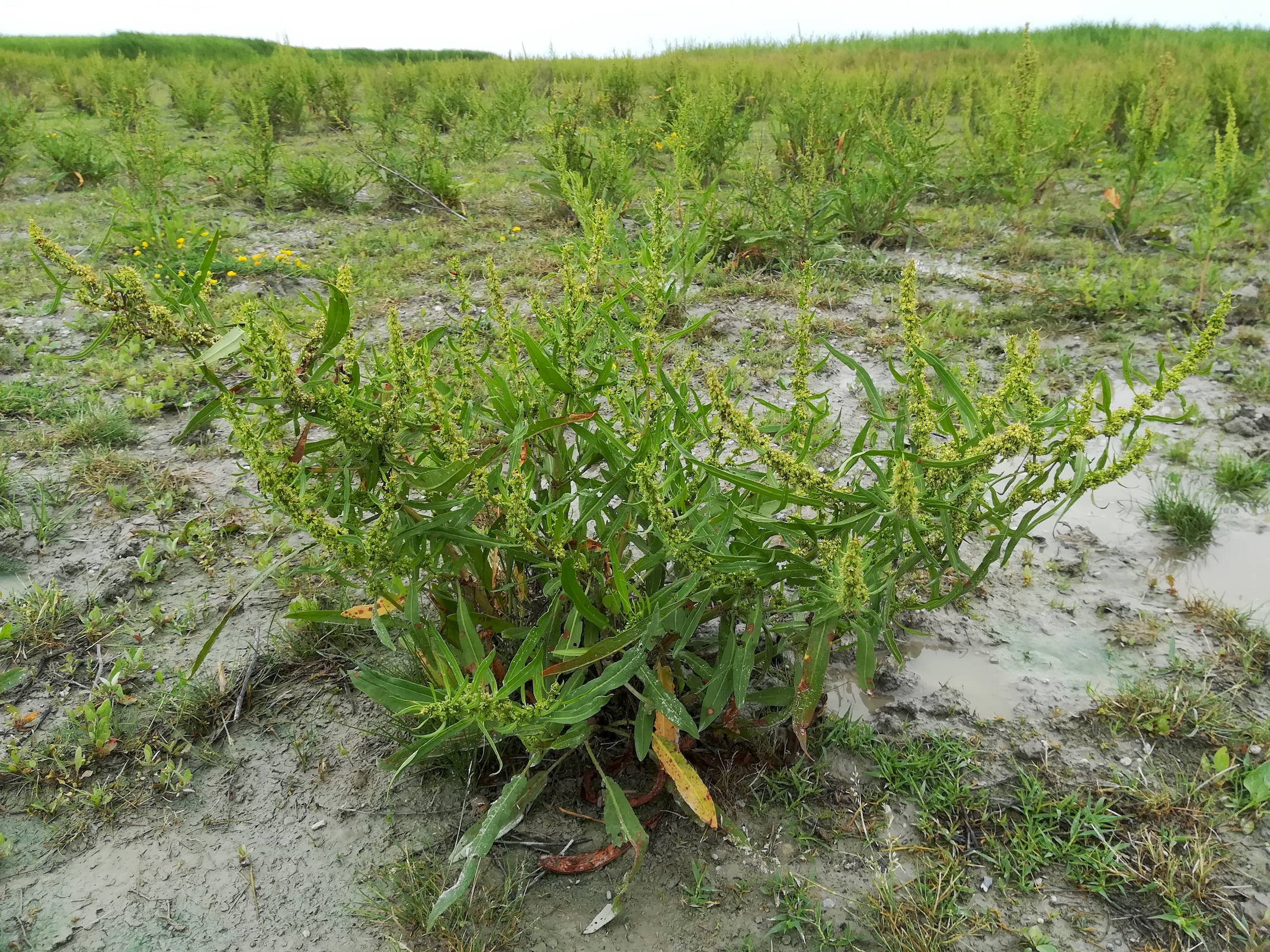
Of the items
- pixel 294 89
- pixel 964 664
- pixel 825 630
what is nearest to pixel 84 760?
pixel 825 630

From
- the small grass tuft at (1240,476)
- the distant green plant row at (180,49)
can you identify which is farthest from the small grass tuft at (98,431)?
the distant green plant row at (180,49)

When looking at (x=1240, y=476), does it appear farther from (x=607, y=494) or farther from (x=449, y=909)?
(x=449, y=909)

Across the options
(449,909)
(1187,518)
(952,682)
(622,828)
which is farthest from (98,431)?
(1187,518)

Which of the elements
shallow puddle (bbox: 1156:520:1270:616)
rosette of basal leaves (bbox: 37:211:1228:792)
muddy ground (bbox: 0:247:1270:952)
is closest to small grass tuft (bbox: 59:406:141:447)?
muddy ground (bbox: 0:247:1270:952)

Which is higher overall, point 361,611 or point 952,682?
point 361,611

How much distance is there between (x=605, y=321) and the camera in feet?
5.68

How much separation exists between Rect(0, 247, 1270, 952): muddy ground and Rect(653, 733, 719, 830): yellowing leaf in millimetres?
113

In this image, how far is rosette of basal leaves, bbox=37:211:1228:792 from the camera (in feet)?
4.14

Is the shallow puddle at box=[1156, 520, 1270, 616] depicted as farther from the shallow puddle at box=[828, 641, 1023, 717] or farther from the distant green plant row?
the distant green plant row

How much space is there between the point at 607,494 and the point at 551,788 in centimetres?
74

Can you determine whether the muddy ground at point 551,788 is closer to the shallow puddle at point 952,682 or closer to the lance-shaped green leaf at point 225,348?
the shallow puddle at point 952,682

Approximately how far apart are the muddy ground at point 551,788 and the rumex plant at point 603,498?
155mm

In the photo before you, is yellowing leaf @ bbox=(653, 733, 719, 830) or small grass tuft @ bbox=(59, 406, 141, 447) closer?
yellowing leaf @ bbox=(653, 733, 719, 830)

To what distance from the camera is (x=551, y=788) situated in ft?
5.79
